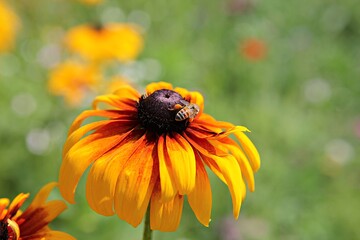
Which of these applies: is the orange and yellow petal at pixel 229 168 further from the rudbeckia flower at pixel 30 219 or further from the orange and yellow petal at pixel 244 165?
the rudbeckia flower at pixel 30 219

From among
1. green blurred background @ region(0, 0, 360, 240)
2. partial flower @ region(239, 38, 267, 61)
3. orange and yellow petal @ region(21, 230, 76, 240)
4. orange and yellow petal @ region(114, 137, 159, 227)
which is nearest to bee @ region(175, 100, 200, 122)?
orange and yellow petal @ region(114, 137, 159, 227)

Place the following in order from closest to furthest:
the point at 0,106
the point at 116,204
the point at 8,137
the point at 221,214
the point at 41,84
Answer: the point at 116,204 → the point at 221,214 → the point at 8,137 → the point at 0,106 → the point at 41,84

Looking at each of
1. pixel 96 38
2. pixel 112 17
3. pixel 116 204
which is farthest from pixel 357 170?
pixel 116 204

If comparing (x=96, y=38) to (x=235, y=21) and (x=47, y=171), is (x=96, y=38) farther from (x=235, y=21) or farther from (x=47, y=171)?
(x=235, y=21)

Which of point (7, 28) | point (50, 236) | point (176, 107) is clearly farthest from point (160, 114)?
point (7, 28)

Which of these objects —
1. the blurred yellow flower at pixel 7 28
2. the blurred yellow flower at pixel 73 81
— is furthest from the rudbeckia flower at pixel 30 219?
the blurred yellow flower at pixel 7 28

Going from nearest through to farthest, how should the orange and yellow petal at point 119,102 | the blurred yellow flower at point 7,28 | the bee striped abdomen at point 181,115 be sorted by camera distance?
the bee striped abdomen at point 181,115 < the orange and yellow petal at point 119,102 < the blurred yellow flower at point 7,28

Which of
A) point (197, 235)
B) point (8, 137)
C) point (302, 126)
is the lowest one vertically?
point (197, 235)
